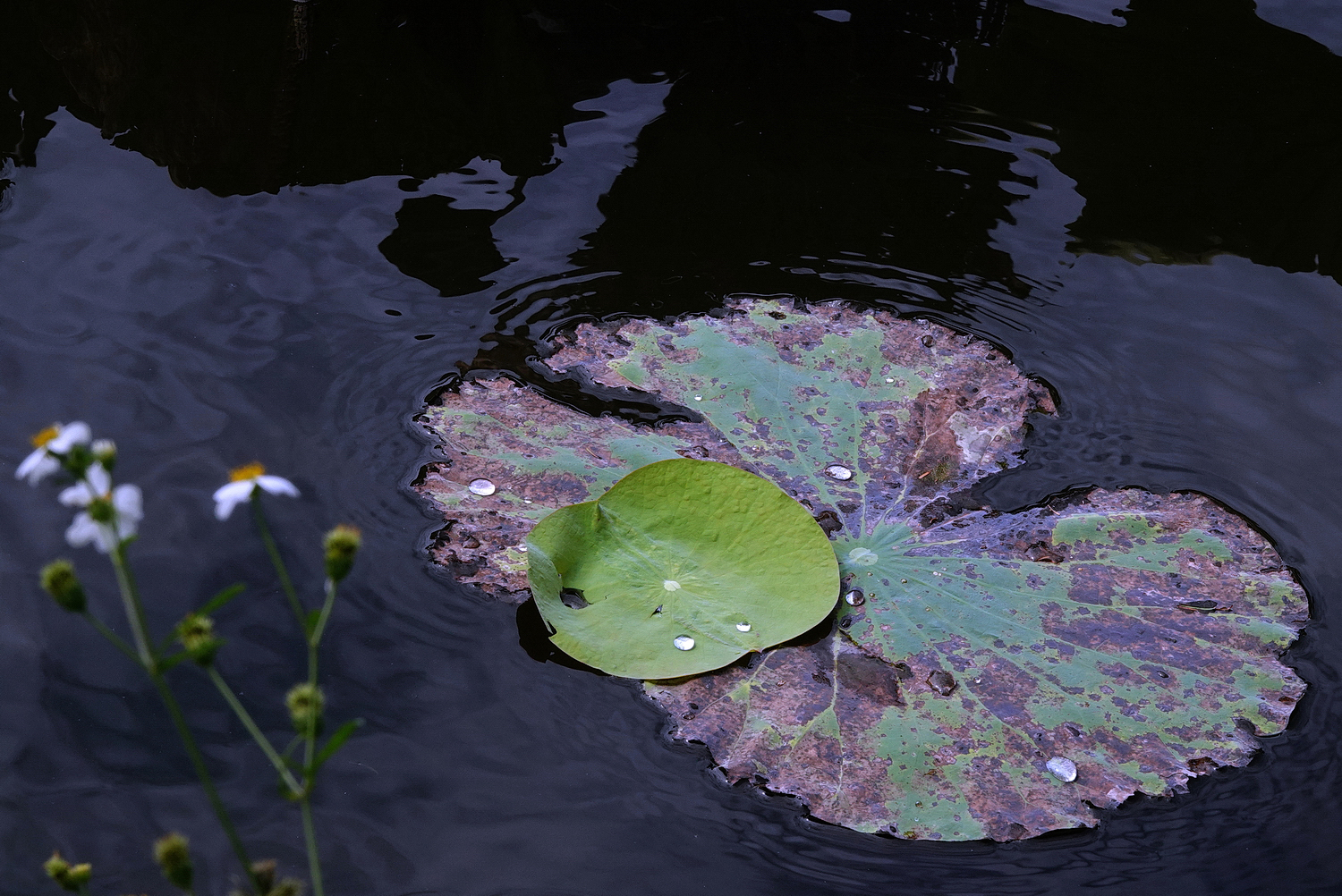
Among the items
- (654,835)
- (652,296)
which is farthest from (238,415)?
(654,835)

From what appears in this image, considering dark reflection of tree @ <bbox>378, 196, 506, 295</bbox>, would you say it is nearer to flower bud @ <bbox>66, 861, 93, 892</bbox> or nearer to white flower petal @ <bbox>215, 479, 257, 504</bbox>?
white flower petal @ <bbox>215, 479, 257, 504</bbox>

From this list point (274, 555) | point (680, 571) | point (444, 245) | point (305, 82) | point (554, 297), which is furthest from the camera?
point (305, 82)

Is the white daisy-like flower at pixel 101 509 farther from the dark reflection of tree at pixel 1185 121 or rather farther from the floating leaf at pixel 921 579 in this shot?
the dark reflection of tree at pixel 1185 121

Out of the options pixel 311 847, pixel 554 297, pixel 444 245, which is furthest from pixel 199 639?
pixel 444 245

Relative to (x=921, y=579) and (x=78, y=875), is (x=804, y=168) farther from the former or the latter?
(x=78, y=875)

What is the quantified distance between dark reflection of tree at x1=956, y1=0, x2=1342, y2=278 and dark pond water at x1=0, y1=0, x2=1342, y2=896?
1 cm

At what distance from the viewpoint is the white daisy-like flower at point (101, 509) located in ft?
2.54

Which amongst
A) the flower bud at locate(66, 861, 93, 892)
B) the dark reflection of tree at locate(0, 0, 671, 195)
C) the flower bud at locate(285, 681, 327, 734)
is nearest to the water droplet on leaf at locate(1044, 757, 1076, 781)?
the flower bud at locate(285, 681, 327, 734)

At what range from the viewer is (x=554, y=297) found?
8.54ft

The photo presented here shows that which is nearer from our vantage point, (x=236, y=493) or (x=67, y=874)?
(x=67, y=874)

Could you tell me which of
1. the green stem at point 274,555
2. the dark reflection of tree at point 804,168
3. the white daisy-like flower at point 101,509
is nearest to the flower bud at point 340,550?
the green stem at point 274,555

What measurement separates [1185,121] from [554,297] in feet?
6.68

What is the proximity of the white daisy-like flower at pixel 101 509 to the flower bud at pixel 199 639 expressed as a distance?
0.08m

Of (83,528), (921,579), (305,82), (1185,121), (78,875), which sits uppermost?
(1185,121)
